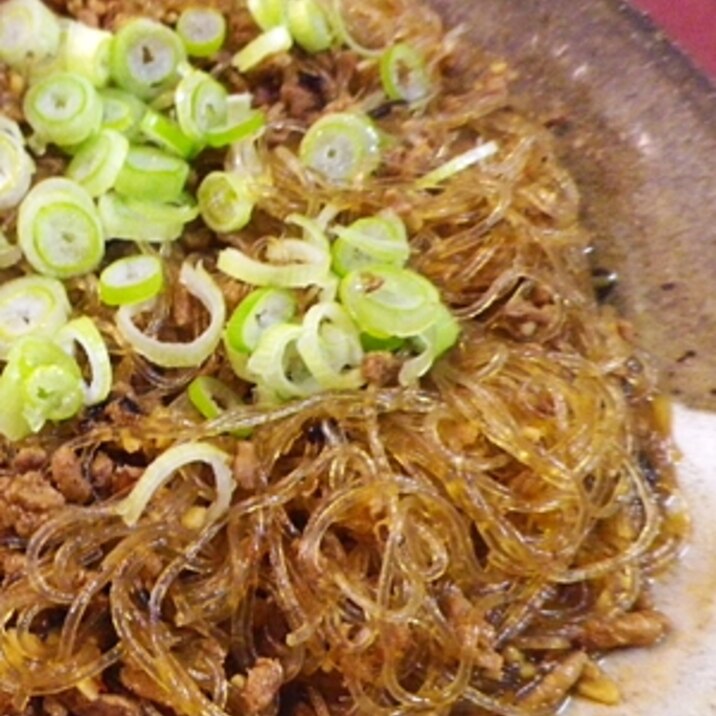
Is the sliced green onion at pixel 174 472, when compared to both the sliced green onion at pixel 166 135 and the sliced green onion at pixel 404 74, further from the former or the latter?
the sliced green onion at pixel 404 74

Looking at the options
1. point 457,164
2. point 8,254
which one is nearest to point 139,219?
point 8,254

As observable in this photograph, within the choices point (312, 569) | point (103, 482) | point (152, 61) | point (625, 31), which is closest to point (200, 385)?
point (103, 482)

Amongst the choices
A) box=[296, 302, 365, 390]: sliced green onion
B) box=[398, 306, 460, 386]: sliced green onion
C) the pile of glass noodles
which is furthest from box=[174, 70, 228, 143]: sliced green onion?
box=[398, 306, 460, 386]: sliced green onion

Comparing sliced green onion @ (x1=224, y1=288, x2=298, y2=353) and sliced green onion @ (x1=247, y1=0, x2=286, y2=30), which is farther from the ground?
sliced green onion @ (x1=247, y1=0, x2=286, y2=30)

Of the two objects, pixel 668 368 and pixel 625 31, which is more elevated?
pixel 625 31

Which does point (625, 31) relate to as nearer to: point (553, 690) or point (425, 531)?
point (425, 531)

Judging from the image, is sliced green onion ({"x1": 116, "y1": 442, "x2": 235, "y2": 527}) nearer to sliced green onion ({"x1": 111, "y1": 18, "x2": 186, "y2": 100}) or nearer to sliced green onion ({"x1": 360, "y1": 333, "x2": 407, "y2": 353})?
sliced green onion ({"x1": 360, "y1": 333, "x2": 407, "y2": 353})
